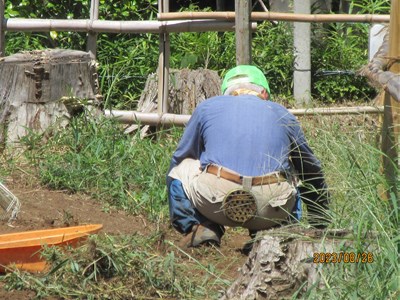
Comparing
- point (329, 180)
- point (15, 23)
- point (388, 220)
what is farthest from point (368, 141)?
point (15, 23)

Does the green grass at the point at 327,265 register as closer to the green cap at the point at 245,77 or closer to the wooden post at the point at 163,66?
the green cap at the point at 245,77

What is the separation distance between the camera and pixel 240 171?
515cm

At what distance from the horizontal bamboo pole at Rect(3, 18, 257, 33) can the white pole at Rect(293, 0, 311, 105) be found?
1810 mm

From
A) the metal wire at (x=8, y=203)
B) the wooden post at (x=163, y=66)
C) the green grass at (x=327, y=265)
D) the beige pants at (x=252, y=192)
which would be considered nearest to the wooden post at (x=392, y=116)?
the green grass at (x=327, y=265)

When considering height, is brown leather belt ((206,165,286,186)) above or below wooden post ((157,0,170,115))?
below

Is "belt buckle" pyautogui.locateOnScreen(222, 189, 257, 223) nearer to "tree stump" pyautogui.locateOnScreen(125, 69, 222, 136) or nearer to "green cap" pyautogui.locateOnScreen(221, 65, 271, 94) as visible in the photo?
"green cap" pyautogui.locateOnScreen(221, 65, 271, 94)

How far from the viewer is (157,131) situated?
798cm

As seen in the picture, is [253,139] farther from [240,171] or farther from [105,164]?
[105,164]

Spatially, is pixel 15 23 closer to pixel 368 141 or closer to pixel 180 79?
pixel 180 79

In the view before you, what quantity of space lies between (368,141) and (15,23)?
4.25m

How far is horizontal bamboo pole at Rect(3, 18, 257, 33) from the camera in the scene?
8086 millimetres

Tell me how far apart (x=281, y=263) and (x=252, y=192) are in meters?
1.11

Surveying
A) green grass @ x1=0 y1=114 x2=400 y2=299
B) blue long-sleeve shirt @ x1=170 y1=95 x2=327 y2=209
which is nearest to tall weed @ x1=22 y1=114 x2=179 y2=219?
green grass @ x1=0 y1=114 x2=400 y2=299
